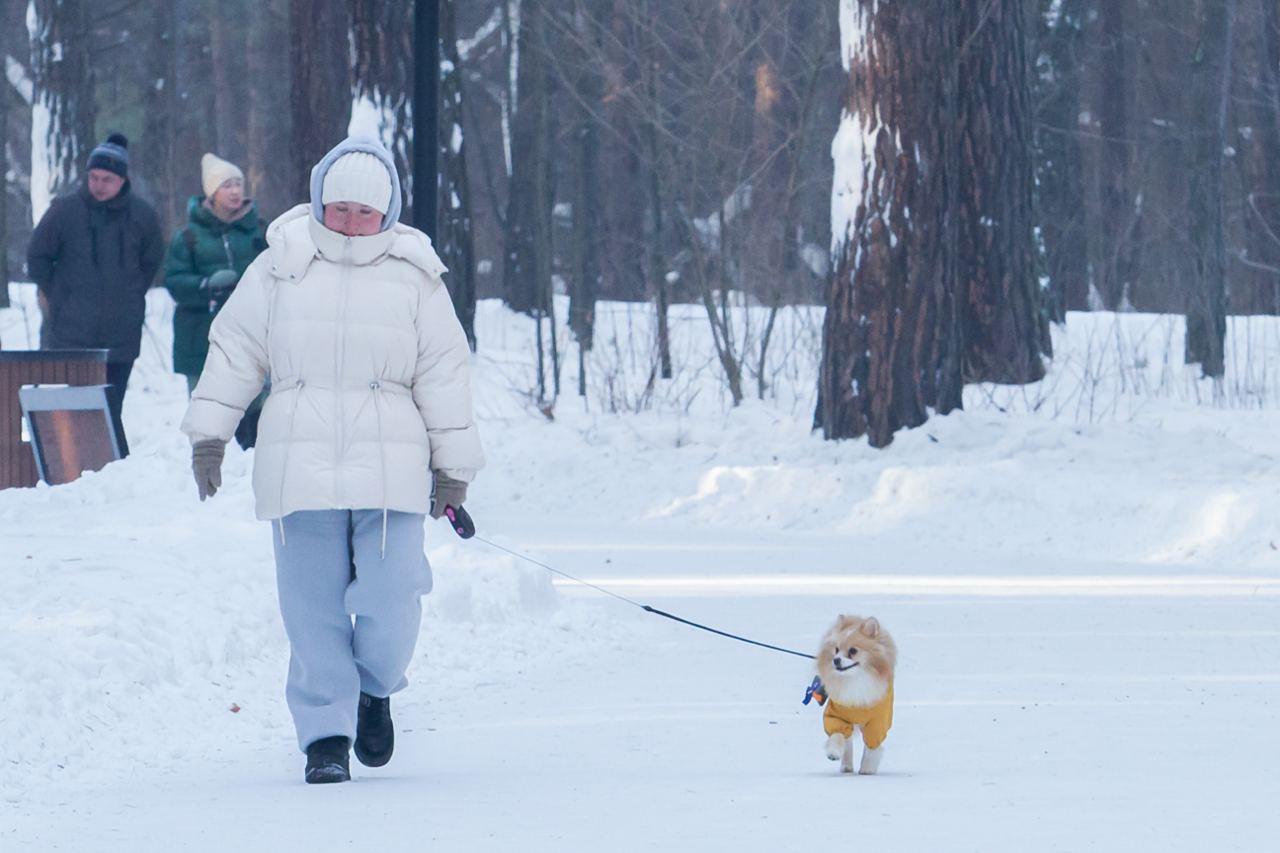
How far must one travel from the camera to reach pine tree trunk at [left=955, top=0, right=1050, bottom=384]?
1675 centimetres

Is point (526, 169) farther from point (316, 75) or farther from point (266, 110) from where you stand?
point (266, 110)

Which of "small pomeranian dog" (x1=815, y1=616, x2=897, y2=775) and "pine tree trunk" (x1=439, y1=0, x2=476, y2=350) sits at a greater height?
"pine tree trunk" (x1=439, y1=0, x2=476, y2=350)

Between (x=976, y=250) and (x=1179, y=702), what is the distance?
10350 mm

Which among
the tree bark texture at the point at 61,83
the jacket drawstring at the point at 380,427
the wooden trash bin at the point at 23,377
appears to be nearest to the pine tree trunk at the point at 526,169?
the tree bark texture at the point at 61,83

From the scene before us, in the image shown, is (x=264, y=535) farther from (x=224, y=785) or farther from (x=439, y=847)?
(x=439, y=847)

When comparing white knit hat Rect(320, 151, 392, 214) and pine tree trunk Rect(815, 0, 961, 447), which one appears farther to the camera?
pine tree trunk Rect(815, 0, 961, 447)

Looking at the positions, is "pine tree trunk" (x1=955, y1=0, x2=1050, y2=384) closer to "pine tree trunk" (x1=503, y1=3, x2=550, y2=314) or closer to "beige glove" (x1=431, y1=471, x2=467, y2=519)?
"pine tree trunk" (x1=503, y1=3, x2=550, y2=314)

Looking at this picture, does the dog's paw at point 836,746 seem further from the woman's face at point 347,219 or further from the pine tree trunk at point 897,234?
the pine tree trunk at point 897,234

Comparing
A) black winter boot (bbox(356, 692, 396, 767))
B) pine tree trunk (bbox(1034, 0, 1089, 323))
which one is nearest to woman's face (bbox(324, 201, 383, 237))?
black winter boot (bbox(356, 692, 396, 767))

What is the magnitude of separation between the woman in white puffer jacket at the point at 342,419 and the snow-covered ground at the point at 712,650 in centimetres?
37

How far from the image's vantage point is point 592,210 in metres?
34.0

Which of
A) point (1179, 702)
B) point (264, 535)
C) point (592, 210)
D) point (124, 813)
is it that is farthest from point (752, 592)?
point (592, 210)

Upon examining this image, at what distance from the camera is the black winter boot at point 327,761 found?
5328 mm

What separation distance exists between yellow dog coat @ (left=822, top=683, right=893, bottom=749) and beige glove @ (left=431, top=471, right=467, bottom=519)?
113 cm
